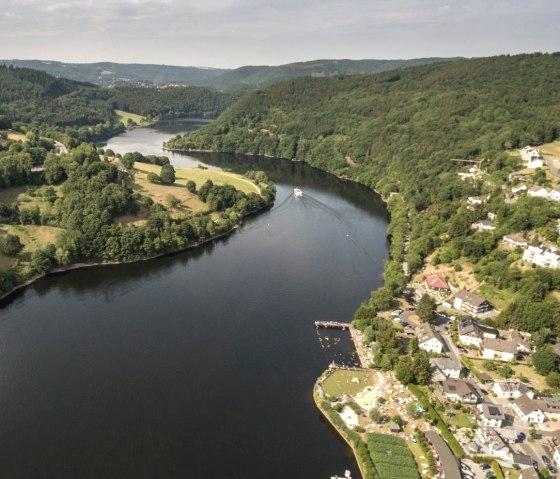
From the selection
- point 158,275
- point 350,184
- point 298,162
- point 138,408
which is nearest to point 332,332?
point 138,408

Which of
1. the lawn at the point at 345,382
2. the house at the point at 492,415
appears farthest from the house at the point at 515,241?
the lawn at the point at 345,382

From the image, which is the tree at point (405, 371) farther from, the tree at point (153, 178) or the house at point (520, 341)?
the tree at point (153, 178)

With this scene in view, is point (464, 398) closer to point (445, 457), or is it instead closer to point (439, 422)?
point (439, 422)

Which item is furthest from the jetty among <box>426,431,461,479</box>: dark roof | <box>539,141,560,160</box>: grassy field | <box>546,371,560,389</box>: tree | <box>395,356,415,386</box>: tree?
<box>539,141,560,160</box>: grassy field

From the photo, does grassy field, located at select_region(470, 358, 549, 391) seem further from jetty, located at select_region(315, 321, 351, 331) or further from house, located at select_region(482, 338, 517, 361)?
jetty, located at select_region(315, 321, 351, 331)

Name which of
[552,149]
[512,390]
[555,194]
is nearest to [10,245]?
[512,390]
